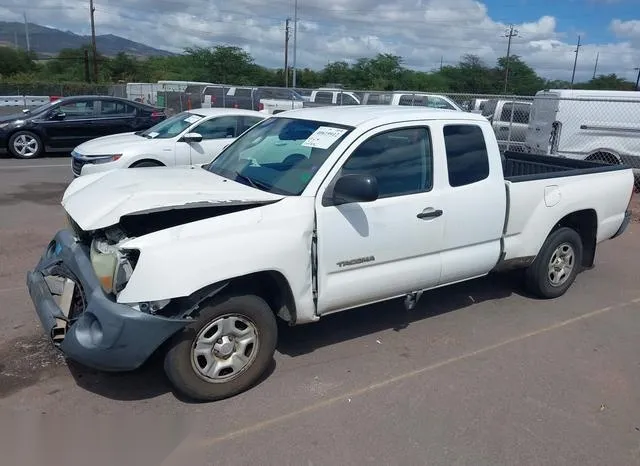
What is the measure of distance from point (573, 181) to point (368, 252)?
2.63 m

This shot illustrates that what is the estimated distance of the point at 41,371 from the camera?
3.88 metres

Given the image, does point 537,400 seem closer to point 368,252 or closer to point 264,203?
point 368,252

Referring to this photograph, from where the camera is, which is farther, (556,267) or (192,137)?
(192,137)

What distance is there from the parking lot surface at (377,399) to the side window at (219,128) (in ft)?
17.4

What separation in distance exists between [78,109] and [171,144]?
615 centimetres

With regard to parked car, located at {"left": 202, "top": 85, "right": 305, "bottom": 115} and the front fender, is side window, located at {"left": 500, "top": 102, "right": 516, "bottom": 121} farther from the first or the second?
the front fender

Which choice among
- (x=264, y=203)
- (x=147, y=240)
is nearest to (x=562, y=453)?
(x=264, y=203)

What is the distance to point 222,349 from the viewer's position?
3.54 m

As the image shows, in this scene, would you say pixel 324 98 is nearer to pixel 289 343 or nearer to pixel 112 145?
pixel 112 145

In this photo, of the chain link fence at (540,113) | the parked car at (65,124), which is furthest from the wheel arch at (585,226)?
the parked car at (65,124)

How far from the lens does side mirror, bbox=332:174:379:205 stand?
12.1 ft

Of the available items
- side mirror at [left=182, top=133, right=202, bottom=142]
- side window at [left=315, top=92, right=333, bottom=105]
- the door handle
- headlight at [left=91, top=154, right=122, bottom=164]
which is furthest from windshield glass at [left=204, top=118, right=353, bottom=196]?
side window at [left=315, top=92, right=333, bottom=105]

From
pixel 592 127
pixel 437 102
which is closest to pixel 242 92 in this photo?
pixel 437 102

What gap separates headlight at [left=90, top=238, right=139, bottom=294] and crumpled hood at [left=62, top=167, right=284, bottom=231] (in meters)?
0.22
